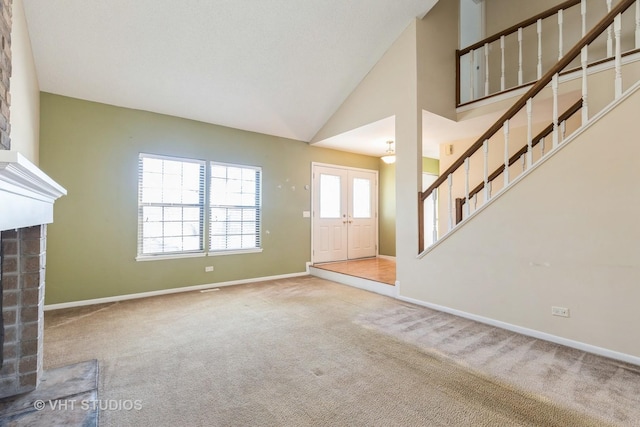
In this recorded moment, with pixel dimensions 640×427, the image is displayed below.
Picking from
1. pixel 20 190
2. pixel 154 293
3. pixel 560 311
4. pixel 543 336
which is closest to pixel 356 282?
pixel 543 336

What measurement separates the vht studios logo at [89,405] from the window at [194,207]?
271cm

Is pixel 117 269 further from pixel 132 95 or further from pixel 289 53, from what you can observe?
pixel 289 53

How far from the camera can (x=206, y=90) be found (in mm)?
4316

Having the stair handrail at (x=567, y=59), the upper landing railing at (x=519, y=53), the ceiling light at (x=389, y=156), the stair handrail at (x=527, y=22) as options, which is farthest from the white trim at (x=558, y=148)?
the ceiling light at (x=389, y=156)

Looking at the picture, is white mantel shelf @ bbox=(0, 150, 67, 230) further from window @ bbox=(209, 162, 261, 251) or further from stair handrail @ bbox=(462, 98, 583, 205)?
stair handrail @ bbox=(462, 98, 583, 205)

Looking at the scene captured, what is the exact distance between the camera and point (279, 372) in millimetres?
2277

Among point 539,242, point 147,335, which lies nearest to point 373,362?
point 539,242

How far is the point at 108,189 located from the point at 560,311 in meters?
5.49

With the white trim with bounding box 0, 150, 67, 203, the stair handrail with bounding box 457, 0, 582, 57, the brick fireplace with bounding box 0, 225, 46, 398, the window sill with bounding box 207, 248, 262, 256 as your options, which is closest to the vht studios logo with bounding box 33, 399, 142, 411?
the brick fireplace with bounding box 0, 225, 46, 398

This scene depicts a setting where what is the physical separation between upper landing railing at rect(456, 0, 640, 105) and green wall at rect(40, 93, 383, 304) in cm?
378

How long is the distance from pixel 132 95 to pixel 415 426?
484cm

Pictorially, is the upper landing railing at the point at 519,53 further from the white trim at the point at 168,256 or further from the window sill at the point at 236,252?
the white trim at the point at 168,256

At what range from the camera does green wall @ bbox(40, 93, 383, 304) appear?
3854 mm

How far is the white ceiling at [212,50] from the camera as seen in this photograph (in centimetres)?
324
